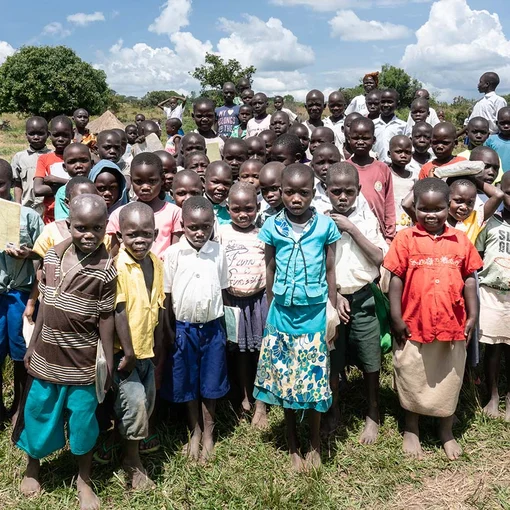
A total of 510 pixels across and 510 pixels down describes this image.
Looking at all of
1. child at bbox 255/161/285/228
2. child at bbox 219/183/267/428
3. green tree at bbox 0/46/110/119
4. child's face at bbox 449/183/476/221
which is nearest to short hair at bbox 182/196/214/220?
child at bbox 219/183/267/428

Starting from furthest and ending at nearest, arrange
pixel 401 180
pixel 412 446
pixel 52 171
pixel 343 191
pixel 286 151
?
1. pixel 401 180
2. pixel 286 151
3. pixel 52 171
4. pixel 412 446
5. pixel 343 191

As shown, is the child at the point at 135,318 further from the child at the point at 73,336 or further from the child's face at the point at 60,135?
the child's face at the point at 60,135

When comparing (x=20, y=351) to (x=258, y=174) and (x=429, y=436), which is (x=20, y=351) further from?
(x=429, y=436)

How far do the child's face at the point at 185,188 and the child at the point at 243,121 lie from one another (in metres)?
3.21

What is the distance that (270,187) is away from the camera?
3.31 metres

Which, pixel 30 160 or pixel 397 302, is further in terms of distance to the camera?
pixel 30 160

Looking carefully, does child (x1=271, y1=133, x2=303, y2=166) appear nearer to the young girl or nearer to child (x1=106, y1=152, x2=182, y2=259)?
child (x1=106, y1=152, x2=182, y2=259)

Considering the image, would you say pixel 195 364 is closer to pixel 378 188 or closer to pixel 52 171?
pixel 378 188

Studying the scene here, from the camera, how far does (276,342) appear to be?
2729mm

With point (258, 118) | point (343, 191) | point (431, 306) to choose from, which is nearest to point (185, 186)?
point (343, 191)

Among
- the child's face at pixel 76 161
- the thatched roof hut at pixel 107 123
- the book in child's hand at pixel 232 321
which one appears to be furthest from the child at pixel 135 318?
the thatched roof hut at pixel 107 123

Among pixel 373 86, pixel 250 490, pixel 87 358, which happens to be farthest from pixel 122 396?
pixel 373 86

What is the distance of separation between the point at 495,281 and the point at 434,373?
767 mm

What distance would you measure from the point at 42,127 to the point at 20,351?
2.32 meters
